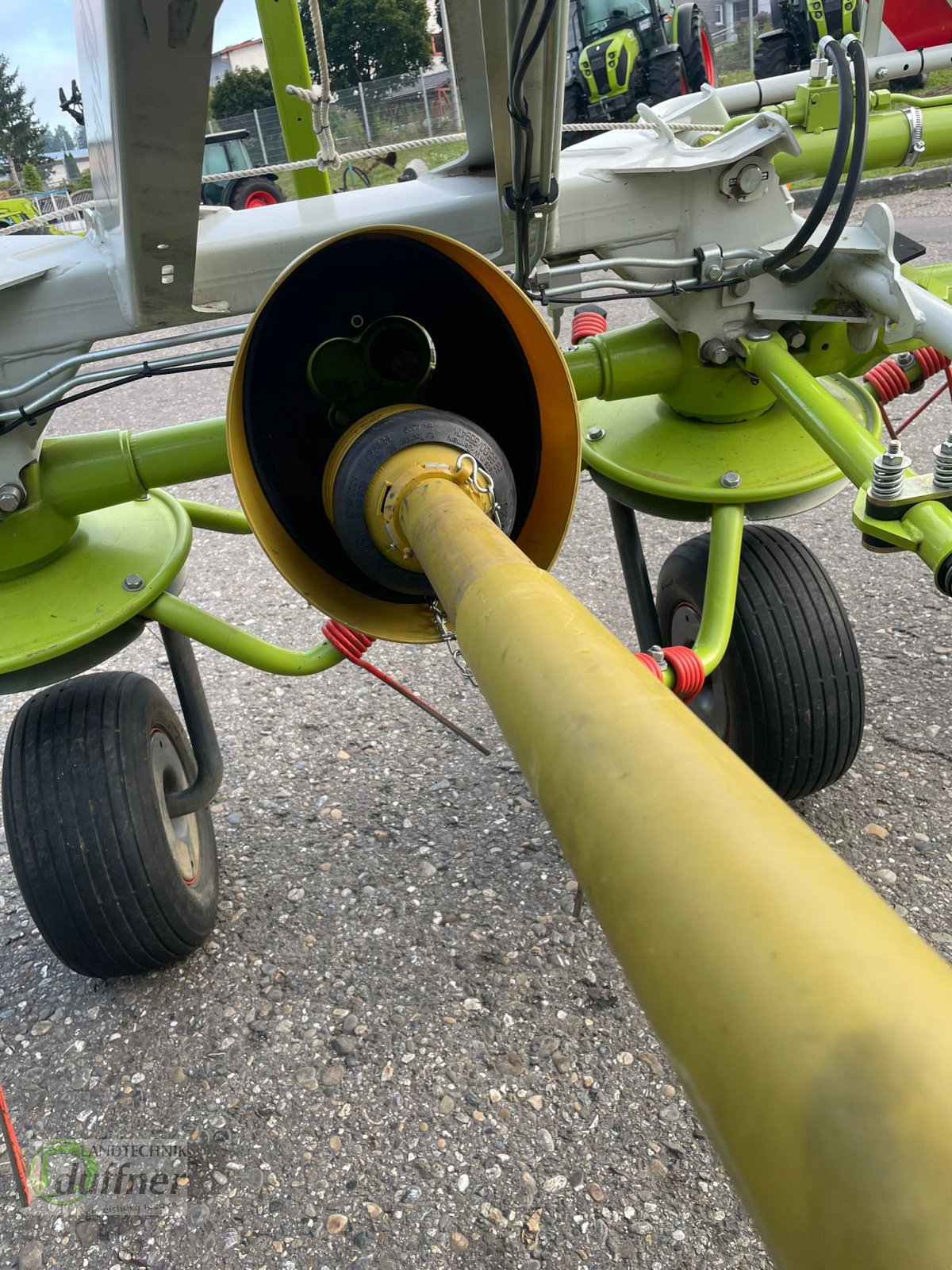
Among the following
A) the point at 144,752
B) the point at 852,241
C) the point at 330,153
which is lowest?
the point at 144,752

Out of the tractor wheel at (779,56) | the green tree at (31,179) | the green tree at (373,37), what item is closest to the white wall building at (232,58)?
the green tree at (373,37)

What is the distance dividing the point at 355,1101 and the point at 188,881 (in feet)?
1.80

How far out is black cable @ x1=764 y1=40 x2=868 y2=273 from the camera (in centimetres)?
148

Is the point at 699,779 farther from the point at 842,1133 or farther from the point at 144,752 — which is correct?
the point at 144,752

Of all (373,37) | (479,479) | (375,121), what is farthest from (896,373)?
(375,121)

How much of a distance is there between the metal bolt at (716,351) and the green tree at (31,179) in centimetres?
2806

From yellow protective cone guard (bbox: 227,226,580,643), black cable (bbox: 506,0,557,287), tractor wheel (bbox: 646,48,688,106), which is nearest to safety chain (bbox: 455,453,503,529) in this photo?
yellow protective cone guard (bbox: 227,226,580,643)

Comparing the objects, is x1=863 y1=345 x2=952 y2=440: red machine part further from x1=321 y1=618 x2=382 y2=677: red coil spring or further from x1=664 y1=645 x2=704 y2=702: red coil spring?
x1=321 y1=618 x2=382 y2=677: red coil spring

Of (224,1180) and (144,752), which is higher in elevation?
(144,752)

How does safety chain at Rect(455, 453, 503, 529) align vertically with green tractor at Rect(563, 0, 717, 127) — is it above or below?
below

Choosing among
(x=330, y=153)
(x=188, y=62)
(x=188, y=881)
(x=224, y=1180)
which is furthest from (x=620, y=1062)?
(x=330, y=153)

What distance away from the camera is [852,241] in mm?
1644

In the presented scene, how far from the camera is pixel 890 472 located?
1344mm

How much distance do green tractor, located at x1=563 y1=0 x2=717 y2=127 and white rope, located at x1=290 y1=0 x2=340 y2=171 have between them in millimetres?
7616
